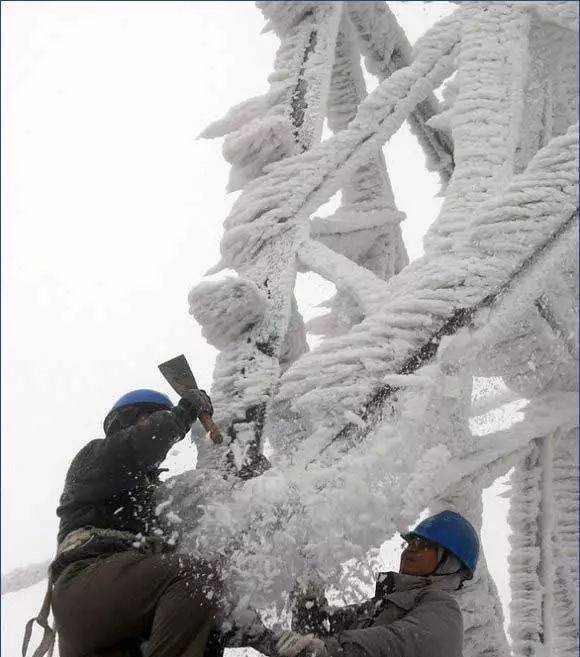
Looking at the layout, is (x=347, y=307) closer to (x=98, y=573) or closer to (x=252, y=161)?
(x=252, y=161)

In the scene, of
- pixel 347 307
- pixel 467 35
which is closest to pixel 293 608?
pixel 347 307

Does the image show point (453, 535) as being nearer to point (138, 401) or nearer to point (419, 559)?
point (419, 559)

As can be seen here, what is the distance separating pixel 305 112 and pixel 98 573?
8.61 ft

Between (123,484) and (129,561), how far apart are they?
13.7 inches

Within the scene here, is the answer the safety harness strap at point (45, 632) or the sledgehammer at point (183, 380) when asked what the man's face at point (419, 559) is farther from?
the safety harness strap at point (45, 632)

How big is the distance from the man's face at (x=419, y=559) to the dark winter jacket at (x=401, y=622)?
7cm

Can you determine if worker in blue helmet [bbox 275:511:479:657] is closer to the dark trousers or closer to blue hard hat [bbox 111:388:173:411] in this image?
the dark trousers

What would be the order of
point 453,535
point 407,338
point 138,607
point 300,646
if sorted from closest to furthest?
point 300,646
point 138,607
point 407,338
point 453,535

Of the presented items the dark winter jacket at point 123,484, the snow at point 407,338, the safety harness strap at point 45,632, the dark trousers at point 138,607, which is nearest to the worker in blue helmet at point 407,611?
the snow at point 407,338

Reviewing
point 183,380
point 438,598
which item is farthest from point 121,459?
point 438,598

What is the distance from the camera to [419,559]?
9.13 ft

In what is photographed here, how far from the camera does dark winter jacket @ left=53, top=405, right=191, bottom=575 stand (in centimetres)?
244

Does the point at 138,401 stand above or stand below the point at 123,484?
above

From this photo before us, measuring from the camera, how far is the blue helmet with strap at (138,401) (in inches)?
112
